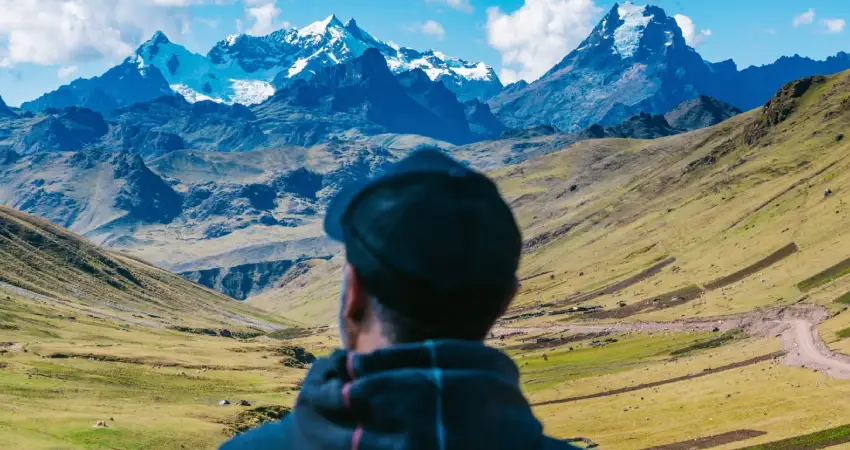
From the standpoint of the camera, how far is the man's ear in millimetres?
5699

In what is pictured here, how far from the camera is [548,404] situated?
10606 centimetres

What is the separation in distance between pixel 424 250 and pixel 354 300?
0.71m

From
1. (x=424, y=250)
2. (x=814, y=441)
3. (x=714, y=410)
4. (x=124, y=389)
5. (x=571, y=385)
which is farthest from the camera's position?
(x=571, y=385)

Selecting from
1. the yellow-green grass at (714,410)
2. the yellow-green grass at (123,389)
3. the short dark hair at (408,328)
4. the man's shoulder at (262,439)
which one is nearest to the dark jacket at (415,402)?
the man's shoulder at (262,439)

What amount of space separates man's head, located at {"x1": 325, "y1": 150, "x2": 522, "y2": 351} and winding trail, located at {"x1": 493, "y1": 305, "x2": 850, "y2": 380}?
89.1 metres

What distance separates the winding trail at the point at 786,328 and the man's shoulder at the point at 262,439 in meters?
89.5

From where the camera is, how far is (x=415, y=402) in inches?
196

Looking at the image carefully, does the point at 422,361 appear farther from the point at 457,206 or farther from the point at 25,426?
the point at 25,426

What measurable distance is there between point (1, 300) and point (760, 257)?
177509mm

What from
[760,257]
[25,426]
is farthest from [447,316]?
[760,257]

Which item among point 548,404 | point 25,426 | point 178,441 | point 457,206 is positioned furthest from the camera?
point 548,404

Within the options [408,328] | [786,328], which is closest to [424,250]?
[408,328]

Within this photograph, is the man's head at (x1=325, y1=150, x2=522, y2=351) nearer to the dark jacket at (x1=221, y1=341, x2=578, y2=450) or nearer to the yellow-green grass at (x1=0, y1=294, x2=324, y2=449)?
the dark jacket at (x1=221, y1=341, x2=578, y2=450)

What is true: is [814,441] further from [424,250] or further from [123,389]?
[123,389]
